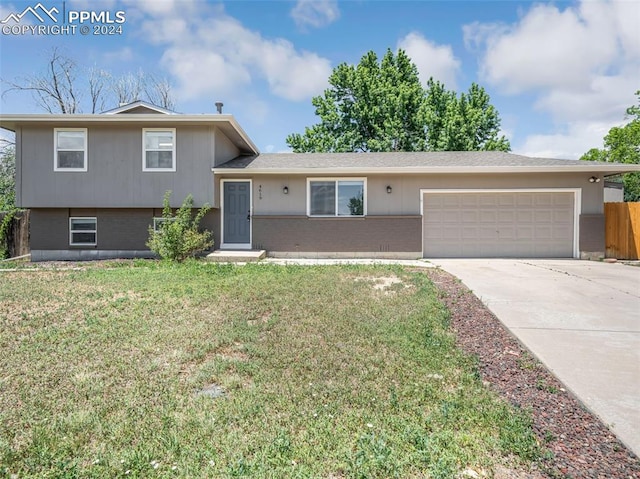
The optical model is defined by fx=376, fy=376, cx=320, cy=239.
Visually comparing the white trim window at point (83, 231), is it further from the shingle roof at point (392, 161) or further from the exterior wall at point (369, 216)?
the shingle roof at point (392, 161)

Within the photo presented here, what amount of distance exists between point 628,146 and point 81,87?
41863mm

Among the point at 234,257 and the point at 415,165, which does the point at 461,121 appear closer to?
the point at 415,165

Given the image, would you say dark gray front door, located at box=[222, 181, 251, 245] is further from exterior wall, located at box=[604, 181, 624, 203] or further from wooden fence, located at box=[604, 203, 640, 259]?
exterior wall, located at box=[604, 181, 624, 203]

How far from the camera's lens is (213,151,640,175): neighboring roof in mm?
10266

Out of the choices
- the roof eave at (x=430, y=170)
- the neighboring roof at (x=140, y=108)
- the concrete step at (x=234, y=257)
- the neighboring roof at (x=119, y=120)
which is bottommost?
the concrete step at (x=234, y=257)

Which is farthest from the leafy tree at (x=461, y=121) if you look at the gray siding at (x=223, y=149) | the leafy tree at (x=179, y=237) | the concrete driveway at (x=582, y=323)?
the leafy tree at (x=179, y=237)

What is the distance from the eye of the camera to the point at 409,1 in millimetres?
10188

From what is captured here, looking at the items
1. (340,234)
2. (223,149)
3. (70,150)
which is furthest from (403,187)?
(70,150)

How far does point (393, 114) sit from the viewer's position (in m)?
21.5

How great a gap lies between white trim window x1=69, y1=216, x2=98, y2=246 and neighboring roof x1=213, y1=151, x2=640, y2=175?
424 cm

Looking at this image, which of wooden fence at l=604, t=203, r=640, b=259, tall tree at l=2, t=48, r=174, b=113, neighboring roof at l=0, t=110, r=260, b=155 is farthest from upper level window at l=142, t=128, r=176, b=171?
tall tree at l=2, t=48, r=174, b=113

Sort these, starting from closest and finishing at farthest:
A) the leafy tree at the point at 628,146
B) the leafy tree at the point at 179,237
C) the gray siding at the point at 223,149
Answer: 1. the leafy tree at the point at 179,237
2. the gray siding at the point at 223,149
3. the leafy tree at the point at 628,146

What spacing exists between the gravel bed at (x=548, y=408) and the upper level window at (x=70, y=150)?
10930 millimetres

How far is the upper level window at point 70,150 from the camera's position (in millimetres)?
10703
